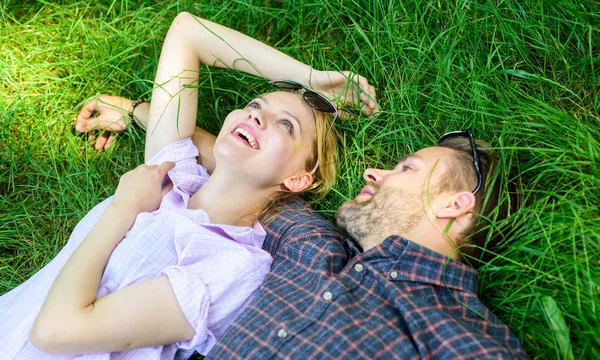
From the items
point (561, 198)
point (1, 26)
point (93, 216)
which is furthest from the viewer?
point (1, 26)

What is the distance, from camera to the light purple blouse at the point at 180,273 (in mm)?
2648

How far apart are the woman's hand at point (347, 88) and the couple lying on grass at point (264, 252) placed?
0.05ft

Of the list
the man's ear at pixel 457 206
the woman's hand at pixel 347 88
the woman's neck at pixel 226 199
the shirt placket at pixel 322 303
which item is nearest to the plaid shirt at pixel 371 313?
the shirt placket at pixel 322 303

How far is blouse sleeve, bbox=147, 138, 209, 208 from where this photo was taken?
3.26 meters

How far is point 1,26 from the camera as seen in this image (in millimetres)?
4160

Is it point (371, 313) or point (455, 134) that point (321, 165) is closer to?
point (455, 134)

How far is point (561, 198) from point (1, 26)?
13.3 ft

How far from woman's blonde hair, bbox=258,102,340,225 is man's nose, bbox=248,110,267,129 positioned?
1.18 feet

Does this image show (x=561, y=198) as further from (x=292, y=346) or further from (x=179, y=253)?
(x=179, y=253)

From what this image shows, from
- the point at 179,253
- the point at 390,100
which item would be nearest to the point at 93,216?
the point at 179,253

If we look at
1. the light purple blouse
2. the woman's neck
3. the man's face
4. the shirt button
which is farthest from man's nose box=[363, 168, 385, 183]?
the shirt button

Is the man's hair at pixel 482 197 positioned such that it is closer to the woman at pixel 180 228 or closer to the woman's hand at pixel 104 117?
the woman at pixel 180 228

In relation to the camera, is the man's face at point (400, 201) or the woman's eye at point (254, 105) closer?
the man's face at point (400, 201)

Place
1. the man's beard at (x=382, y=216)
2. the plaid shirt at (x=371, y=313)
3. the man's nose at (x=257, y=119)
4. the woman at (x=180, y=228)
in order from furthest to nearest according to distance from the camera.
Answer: the man's nose at (x=257, y=119) → the man's beard at (x=382, y=216) → the woman at (x=180, y=228) → the plaid shirt at (x=371, y=313)
